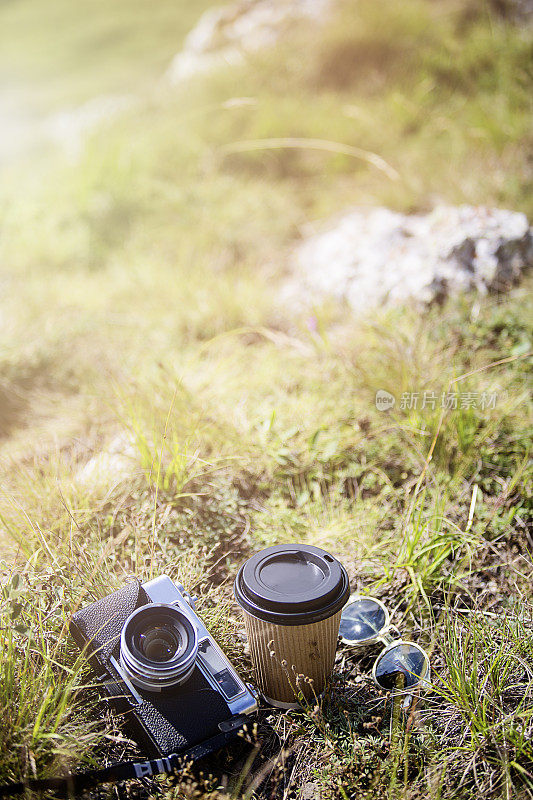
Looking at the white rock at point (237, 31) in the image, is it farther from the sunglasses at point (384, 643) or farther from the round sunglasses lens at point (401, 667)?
the round sunglasses lens at point (401, 667)

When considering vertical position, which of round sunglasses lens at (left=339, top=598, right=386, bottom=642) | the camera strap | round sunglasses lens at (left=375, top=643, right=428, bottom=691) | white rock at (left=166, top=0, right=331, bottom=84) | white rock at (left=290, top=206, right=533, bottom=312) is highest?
white rock at (left=166, top=0, right=331, bottom=84)

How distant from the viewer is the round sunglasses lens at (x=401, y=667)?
70.9 inches

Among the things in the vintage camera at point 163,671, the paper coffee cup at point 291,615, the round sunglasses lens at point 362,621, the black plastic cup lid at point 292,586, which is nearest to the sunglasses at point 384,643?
the round sunglasses lens at point 362,621

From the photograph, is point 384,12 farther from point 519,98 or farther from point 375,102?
point 519,98

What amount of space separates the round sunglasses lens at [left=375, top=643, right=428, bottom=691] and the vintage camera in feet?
1.56

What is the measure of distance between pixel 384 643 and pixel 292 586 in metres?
0.53

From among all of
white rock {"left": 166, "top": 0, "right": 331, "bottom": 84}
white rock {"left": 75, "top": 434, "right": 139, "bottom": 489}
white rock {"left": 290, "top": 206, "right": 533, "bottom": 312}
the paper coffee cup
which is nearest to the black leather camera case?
the paper coffee cup

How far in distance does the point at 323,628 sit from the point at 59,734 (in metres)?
0.74

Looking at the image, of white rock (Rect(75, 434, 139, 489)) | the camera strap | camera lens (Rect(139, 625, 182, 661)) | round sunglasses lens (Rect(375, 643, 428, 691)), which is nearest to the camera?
the camera strap

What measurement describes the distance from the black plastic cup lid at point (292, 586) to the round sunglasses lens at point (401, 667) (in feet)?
1.17

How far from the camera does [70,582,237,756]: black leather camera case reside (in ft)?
4.87

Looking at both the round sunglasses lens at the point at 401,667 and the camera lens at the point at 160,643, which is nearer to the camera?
the camera lens at the point at 160,643

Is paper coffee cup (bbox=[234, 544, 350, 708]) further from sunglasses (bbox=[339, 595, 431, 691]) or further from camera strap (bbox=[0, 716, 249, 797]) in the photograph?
camera strap (bbox=[0, 716, 249, 797])

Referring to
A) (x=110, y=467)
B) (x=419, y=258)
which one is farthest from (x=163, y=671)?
(x=419, y=258)
